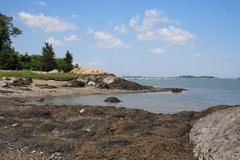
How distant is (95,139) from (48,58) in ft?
260

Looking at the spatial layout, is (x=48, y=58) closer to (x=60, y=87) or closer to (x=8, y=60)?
(x=8, y=60)

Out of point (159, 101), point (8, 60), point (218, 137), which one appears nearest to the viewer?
point (218, 137)

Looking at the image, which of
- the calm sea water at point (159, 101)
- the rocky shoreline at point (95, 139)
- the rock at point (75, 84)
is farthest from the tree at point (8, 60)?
the rocky shoreline at point (95, 139)

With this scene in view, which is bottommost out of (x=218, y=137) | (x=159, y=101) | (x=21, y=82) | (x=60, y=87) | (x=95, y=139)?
(x=159, y=101)

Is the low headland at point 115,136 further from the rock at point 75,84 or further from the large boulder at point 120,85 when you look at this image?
the large boulder at point 120,85

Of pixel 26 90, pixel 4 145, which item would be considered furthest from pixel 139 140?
pixel 26 90

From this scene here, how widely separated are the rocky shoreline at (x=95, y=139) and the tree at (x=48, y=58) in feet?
235

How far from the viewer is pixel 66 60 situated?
338ft

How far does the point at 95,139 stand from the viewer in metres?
14.7

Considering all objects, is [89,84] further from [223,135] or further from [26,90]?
[223,135]

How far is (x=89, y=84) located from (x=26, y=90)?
66.3ft

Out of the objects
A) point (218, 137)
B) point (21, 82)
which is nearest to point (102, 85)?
point (21, 82)

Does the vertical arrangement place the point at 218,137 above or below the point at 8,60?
below

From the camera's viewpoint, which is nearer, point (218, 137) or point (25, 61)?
Result: point (218, 137)
